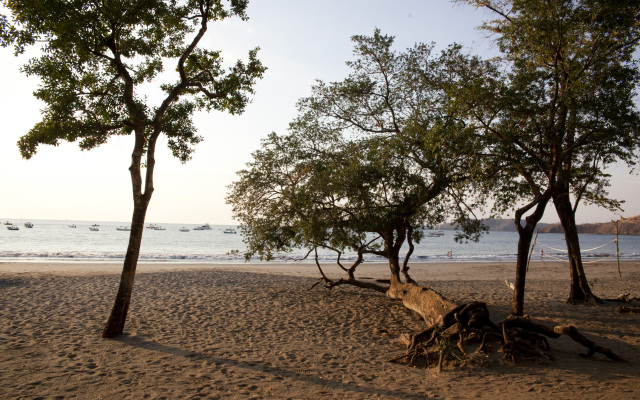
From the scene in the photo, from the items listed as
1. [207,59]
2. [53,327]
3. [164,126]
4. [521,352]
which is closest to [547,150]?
[521,352]

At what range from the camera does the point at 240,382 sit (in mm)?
5645

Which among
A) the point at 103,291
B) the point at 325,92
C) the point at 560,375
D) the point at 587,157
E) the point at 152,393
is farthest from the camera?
the point at 103,291

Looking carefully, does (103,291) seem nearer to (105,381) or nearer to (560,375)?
(105,381)

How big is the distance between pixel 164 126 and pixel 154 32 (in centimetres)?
205

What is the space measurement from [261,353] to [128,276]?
9.92 feet

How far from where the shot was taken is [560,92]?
28.9 ft

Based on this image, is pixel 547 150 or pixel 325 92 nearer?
pixel 547 150

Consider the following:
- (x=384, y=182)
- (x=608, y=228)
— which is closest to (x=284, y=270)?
(x=384, y=182)

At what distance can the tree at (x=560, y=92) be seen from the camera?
837 cm

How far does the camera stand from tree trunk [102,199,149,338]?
7516 millimetres

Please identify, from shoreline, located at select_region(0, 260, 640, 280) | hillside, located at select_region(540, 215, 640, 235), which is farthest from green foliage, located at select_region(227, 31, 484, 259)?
hillside, located at select_region(540, 215, 640, 235)

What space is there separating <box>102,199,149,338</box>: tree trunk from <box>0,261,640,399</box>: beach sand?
11.8 inches

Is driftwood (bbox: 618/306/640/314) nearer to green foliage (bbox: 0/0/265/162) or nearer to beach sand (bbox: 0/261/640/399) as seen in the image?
beach sand (bbox: 0/261/640/399)

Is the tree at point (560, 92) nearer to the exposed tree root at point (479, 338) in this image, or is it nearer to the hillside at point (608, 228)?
the exposed tree root at point (479, 338)
